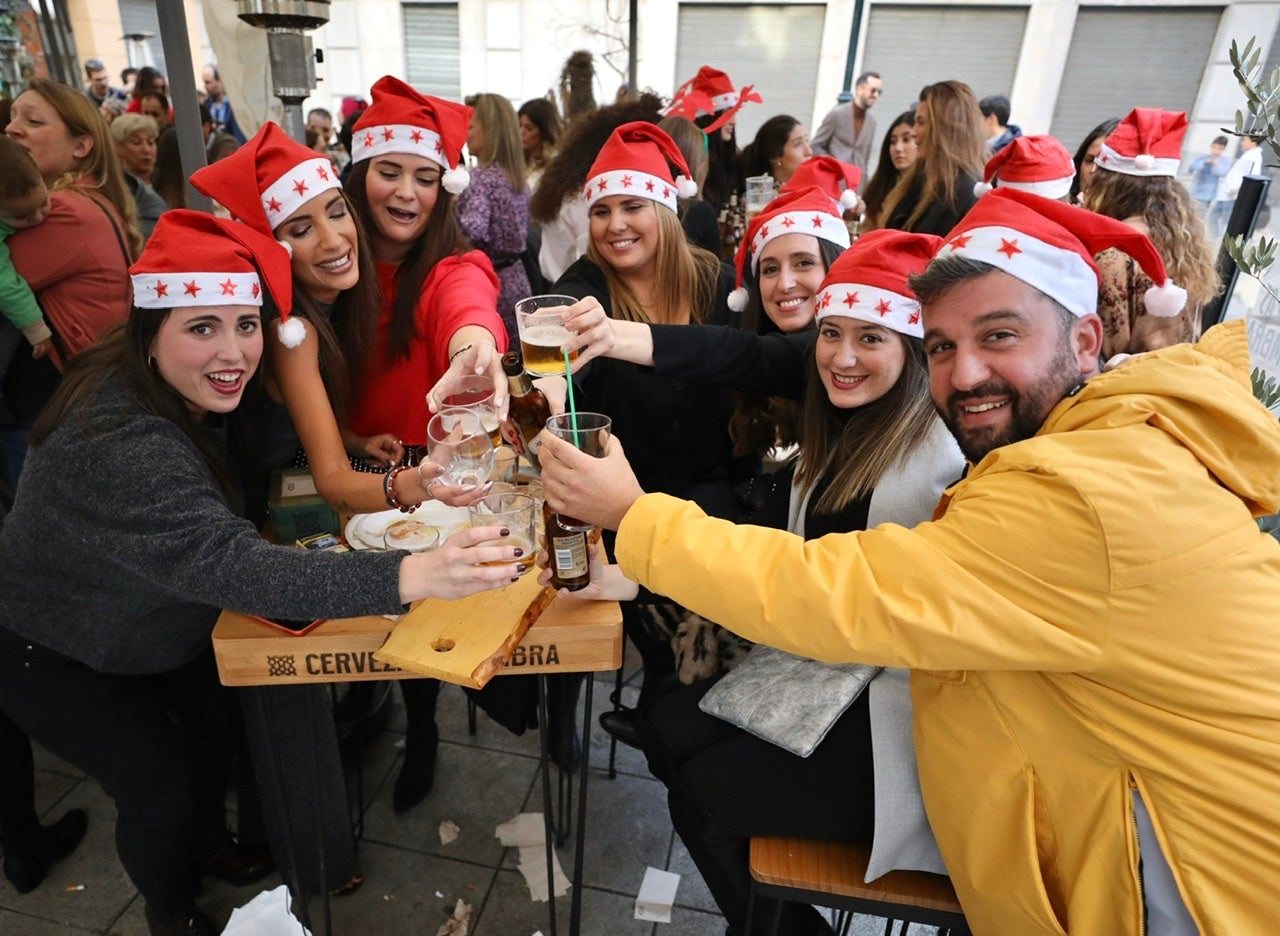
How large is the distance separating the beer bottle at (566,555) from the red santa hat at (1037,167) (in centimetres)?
306

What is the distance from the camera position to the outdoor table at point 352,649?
1.72 meters

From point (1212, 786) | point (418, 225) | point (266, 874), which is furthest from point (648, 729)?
point (418, 225)

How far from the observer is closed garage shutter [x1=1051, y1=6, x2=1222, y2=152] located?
13.1 meters

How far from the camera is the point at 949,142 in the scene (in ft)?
15.4

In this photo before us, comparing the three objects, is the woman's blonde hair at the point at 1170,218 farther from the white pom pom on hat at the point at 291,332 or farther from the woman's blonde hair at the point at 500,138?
the woman's blonde hair at the point at 500,138

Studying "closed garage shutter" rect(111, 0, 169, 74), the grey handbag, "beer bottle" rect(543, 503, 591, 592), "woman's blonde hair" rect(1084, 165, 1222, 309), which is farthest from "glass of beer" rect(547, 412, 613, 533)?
"closed garage shutter" rect(111, 0, 169, 74)

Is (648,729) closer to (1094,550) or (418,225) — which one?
(1094,550)

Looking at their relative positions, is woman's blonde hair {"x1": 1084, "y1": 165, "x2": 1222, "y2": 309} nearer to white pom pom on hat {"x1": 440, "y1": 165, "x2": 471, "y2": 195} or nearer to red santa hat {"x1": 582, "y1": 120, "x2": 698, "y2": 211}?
red santa hat {"x1": 582, "y1": 120, "x2": 698, "y2": 211}

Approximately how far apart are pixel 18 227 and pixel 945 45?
15.0m

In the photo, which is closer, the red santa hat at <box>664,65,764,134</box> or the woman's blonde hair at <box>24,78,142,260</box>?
the woman's blonde hair at <box>24,78,142,260</box>

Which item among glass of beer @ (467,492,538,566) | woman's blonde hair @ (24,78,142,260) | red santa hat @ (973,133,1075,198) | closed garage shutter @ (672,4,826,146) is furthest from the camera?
closed garage shutter @ (672,4,826,146)

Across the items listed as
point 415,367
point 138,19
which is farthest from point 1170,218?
point 138,19

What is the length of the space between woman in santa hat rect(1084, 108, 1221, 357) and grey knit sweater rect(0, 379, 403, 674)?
251 cm

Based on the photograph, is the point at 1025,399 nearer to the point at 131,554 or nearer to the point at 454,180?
the point at 131,554
